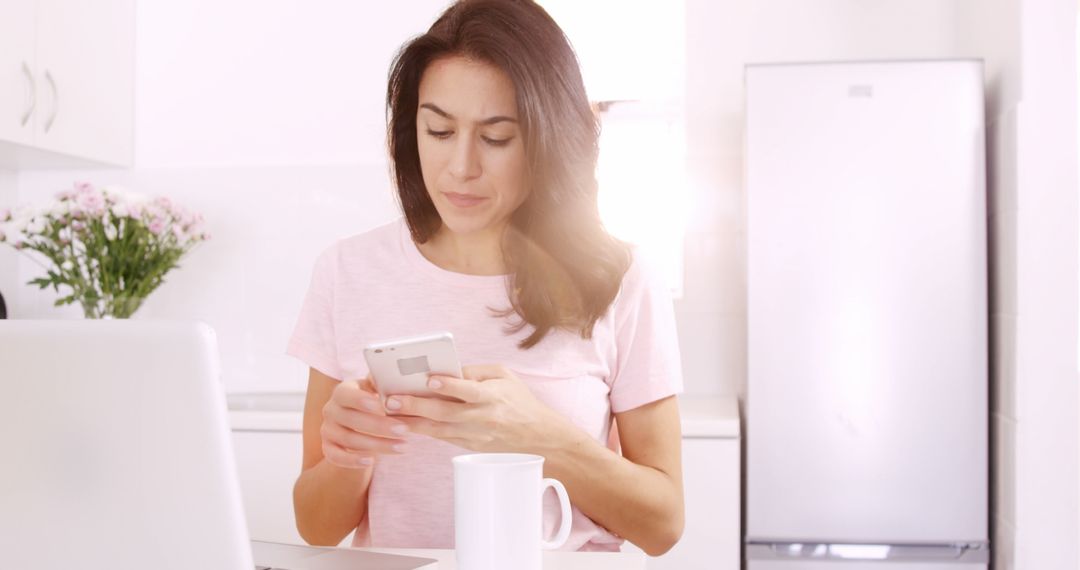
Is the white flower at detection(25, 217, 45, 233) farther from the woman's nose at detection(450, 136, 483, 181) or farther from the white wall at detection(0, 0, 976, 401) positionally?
the woman's nose at detection(450, 136, 483, 181)

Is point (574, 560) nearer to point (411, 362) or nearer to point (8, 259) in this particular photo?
point (411, 362)

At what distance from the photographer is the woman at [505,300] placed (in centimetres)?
126

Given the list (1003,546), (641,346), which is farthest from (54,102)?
(1003,546)

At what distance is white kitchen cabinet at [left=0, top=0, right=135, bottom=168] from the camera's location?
259 centimetres

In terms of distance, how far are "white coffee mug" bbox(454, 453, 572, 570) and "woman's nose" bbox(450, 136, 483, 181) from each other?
56cm

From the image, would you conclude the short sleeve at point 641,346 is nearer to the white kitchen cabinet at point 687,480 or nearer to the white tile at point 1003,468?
the white kitchen cabinet at point 687,480

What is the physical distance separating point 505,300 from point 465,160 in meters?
0.19

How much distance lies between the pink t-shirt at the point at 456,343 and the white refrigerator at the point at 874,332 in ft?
3.73

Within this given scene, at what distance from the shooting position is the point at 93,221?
2666mm

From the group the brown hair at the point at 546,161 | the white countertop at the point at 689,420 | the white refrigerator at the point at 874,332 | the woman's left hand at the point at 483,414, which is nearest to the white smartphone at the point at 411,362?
the woman's left hand at the point at 483,414

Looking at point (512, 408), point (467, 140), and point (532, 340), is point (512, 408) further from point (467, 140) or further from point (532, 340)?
point (467, 140)

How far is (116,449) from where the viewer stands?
669mm

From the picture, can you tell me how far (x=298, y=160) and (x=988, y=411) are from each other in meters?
2.00

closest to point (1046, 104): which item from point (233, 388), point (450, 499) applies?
point (450, 499)
